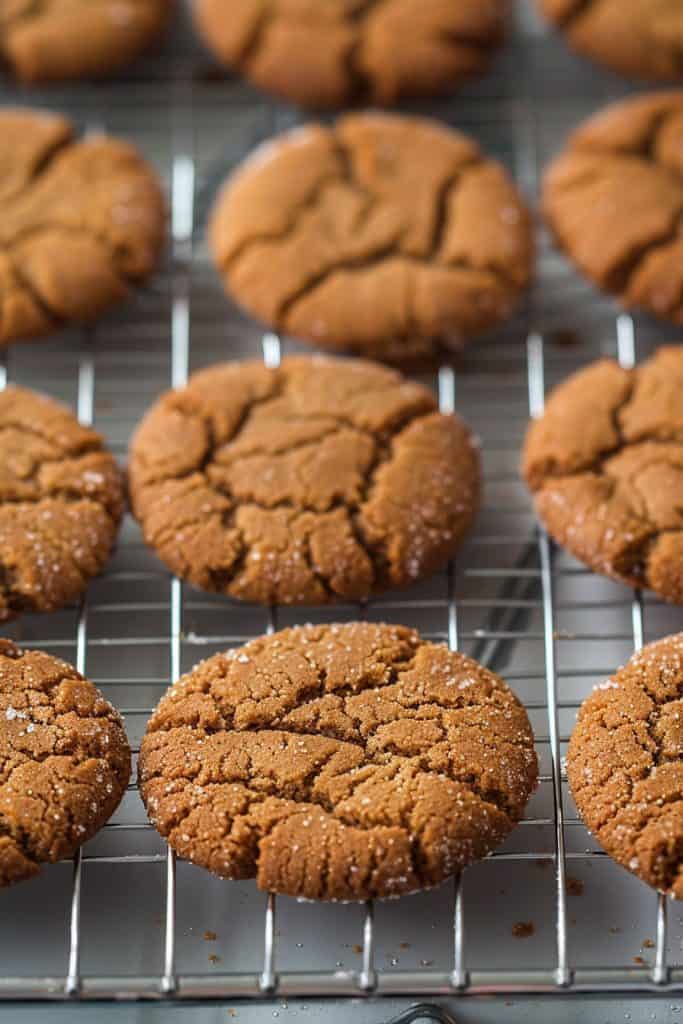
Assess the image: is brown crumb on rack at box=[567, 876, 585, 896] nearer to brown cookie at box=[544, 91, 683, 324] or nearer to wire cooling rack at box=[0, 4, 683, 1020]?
wire cooling rack at box=[0, 4, 683, 1020]

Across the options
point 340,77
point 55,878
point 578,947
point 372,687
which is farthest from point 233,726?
point 340,77

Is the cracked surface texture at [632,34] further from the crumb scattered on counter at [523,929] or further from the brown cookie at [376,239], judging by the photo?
the crumb scattered on counter at [523,929]

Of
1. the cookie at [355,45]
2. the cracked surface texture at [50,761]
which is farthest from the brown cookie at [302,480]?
the cookie at [355,45]

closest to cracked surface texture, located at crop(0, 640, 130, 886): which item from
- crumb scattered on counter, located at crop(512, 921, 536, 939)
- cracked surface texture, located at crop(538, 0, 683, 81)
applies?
crumb scattered on counter, located at crop(512, 921, 536, 939)

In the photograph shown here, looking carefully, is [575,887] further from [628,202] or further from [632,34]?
[632,34]

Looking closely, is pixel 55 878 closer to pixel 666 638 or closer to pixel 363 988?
pixel 363 988

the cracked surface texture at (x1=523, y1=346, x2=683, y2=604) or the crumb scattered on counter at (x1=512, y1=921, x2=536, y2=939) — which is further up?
the cracked surface texture at (x1=523, y1=346, x2=683, y2=604)
